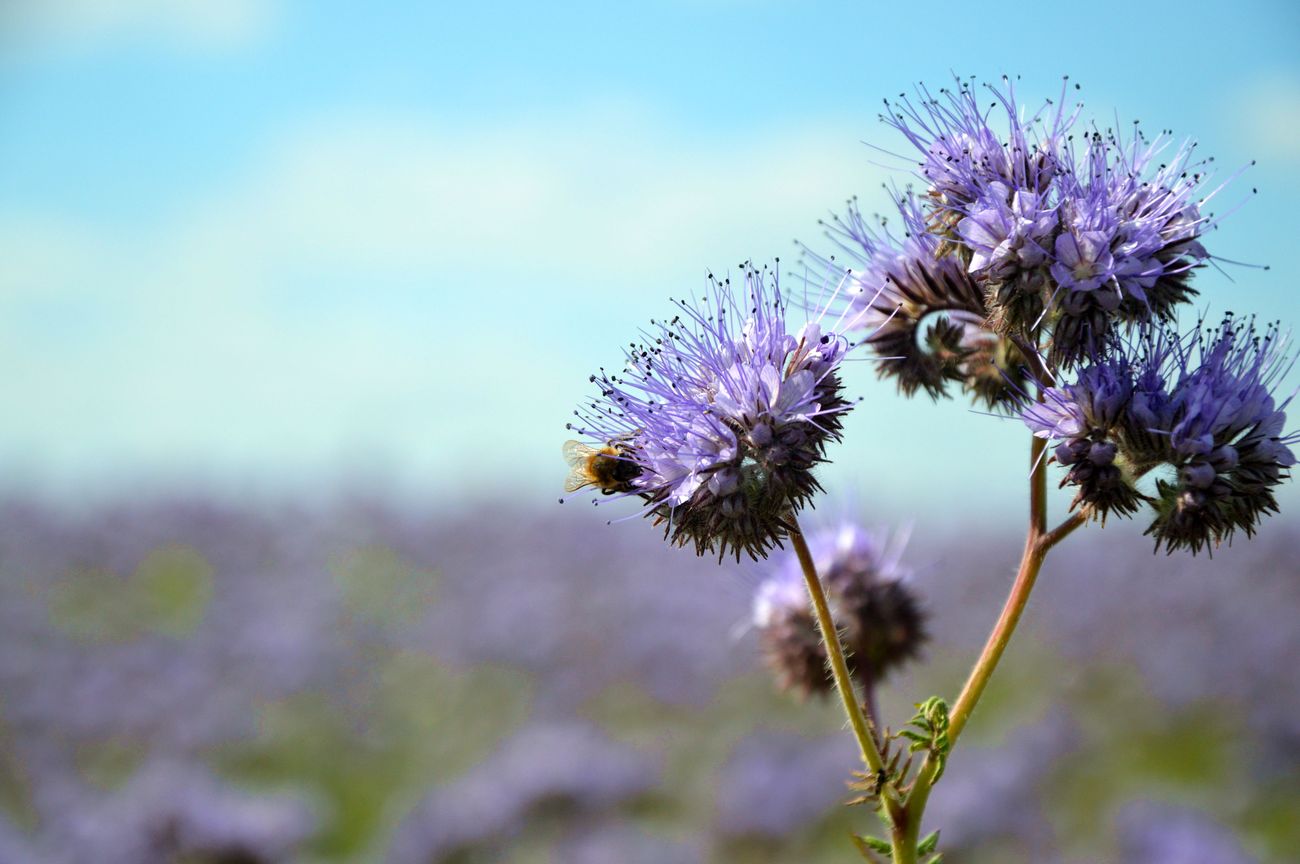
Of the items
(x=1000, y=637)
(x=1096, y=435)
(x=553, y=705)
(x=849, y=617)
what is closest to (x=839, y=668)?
(x=1000, y=637)

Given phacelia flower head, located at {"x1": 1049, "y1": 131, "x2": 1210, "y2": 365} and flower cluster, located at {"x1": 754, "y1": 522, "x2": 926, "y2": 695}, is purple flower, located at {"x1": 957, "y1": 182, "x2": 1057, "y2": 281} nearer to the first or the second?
phacelia flower head, located at {"x1": 1049, "y1": 131, "x2": 1210, "y2": 365}

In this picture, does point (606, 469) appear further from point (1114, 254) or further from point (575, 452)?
point (1114, 254)

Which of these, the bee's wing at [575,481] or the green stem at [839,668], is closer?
the green stem at [839,668]

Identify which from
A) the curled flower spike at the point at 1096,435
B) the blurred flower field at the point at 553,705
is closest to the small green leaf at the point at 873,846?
the curled flower spike at the point at 1096,435

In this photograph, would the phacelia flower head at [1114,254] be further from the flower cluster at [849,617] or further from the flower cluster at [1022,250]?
the flower cluster at [849,617]

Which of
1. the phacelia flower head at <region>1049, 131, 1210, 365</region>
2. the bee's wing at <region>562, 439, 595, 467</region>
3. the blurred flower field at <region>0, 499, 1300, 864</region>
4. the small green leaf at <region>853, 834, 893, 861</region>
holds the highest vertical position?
the blurred flower field at <region>0, 499, 1300, 864</region>

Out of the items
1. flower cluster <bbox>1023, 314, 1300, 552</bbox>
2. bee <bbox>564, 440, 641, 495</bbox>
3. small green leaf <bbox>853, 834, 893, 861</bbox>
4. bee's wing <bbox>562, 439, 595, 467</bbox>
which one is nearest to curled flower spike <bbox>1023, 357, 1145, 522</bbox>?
flower cluster <bbox>1023, 314, 1300, 552</bbox>
